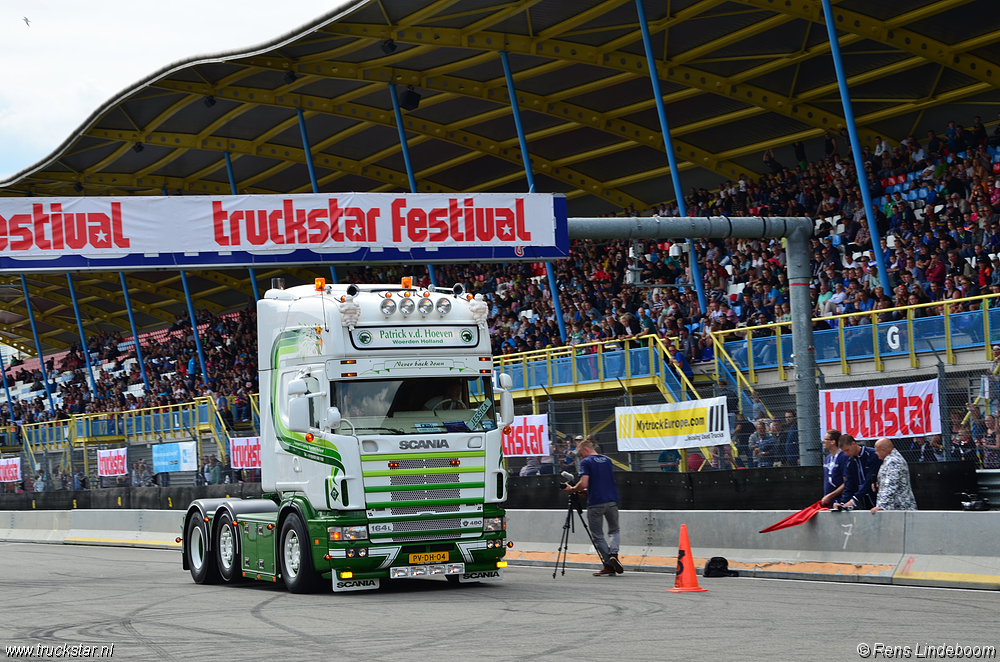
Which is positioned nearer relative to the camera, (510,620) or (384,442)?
(510,620)

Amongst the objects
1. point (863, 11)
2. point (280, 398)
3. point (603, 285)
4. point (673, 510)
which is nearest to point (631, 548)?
point (673, 510)

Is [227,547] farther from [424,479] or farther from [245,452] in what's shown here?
[245,452]

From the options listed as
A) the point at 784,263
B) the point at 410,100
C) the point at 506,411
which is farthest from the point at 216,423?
the point at 506,411

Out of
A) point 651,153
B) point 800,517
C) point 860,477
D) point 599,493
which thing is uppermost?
point 651,153

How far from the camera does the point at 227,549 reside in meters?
15.8

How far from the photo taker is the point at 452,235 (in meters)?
20.7

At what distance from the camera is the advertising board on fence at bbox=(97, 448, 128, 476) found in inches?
1324

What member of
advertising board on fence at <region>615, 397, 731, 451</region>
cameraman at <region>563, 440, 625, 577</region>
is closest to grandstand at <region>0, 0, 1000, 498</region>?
advertising board on fence at <region>615, 397, 731, 451</region>

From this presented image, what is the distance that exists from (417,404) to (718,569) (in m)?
4.42

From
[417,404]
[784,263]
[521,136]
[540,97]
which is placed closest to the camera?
[417,404]

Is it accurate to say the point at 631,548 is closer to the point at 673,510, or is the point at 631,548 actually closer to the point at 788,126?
the point at 673,510

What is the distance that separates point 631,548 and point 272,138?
84.2 ft

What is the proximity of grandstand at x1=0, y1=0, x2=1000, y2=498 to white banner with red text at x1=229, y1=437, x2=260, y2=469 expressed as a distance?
634 cm

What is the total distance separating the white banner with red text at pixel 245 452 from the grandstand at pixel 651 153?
250 inches
